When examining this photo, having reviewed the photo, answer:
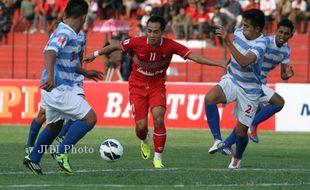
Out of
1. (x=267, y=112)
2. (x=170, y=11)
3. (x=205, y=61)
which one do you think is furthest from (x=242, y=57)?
(x=170, y=11)

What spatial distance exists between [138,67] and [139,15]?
2138 centimetres

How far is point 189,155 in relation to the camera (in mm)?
18594

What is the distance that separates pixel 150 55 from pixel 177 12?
20.4 meters

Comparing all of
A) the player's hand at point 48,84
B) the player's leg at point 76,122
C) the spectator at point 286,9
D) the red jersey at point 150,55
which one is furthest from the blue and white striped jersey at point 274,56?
the spectator at point 286,9

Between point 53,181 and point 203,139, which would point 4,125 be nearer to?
point 203,139

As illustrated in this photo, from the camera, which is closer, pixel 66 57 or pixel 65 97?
pixel 65 97

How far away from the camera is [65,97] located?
14.0 m

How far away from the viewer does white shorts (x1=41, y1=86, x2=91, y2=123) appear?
13.9 metres

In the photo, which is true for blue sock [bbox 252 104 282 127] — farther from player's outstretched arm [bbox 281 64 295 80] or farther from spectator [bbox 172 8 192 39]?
spectator [bbox 172 8 192 39]

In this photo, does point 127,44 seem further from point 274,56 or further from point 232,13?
point 232,13

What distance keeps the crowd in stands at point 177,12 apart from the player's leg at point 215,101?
56.4ft

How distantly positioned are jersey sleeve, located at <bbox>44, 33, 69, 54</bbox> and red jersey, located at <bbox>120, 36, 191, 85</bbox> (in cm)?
234

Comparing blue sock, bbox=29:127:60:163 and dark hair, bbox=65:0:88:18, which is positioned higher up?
dark hair, bbox=65:0:88:18

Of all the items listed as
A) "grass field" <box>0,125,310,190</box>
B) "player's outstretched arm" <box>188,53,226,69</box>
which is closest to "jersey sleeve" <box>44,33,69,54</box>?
"grass field" <box>0,125,310,190</box>
